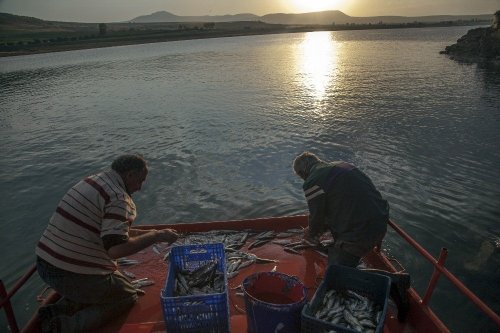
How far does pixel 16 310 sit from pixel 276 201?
8.98 m

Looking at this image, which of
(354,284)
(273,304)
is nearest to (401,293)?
(354,284)

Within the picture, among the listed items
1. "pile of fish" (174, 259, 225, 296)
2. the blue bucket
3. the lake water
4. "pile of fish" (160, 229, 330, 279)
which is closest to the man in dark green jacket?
the blue bucket

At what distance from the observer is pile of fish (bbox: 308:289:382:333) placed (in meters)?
5.09

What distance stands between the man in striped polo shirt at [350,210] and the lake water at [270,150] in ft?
14.3

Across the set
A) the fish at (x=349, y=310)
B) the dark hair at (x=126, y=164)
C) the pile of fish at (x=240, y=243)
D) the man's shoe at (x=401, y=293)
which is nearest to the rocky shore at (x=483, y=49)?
Result: the pile of fish at (x=240, y=243)

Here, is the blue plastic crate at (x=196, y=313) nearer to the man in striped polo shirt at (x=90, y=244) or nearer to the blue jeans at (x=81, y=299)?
the man in striped polo shirt at (x=90, y=244)

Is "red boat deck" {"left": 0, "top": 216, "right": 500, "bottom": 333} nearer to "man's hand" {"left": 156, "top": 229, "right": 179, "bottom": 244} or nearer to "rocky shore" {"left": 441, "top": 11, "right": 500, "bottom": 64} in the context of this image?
"man's hand" {"left": 156, "top": 229, "right": 179, "bottom": 244}

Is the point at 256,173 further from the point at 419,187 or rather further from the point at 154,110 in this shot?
the point at 154,110

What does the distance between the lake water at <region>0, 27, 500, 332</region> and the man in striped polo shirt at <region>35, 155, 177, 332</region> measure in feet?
15.2

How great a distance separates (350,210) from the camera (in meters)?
6.33

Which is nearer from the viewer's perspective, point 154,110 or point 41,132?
point 41,132

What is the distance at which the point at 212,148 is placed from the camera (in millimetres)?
20922

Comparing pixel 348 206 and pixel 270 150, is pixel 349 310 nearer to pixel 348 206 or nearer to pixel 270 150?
pixel 348 206

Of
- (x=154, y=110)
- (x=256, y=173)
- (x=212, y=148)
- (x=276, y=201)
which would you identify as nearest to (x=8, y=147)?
(x=154, y=110)
